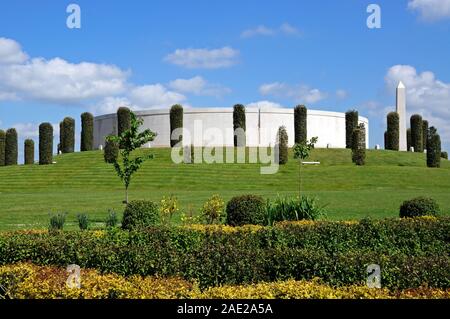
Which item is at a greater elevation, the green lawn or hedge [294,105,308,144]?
hedge [294,105,308,144]

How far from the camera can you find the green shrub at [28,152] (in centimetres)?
5325

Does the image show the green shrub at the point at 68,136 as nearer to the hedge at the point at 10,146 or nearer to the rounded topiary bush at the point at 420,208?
the hedge at the point at 10,146

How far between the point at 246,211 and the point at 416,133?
51850mm

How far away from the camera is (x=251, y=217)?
48.1 feet

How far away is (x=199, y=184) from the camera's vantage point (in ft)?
117

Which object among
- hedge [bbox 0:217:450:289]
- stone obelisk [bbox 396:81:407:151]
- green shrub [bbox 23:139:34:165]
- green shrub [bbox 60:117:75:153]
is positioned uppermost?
stone obelisk [bbox 396:81:407:151]

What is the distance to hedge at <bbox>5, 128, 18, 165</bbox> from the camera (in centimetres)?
5322

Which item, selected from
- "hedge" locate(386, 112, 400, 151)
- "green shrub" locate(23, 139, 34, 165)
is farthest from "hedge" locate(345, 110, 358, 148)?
"green shrub" locate(23, 139, 34, 165)

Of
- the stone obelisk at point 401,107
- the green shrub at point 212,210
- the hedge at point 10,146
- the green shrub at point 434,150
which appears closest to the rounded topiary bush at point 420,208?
the green shrub at point 212,210

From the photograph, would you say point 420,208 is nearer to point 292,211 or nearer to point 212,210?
point 292,211

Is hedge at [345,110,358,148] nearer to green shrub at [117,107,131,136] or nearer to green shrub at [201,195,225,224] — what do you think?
green shrub at [117,107,131,136]

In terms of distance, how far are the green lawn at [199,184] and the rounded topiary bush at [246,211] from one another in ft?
22.2

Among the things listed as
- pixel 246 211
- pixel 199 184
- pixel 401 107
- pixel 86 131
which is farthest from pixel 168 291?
pixel 401 107

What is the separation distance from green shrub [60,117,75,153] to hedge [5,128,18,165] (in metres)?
5.89
